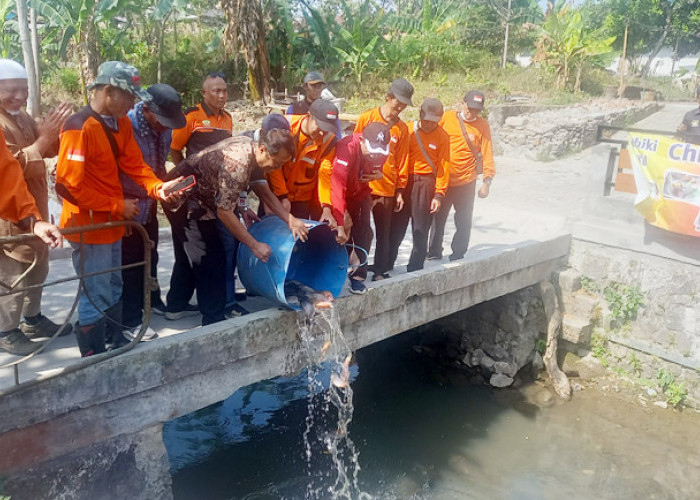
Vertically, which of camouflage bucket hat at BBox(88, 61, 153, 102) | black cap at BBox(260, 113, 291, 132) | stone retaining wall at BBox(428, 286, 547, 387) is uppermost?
camouflage bucket hat at BBox(88, 61, 153, 102)

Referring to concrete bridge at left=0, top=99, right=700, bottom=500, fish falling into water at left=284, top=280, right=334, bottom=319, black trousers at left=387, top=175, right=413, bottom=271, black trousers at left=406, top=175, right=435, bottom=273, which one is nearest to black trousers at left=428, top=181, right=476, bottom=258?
concrete bridge at left=0, top=99, right=700, bottom=500

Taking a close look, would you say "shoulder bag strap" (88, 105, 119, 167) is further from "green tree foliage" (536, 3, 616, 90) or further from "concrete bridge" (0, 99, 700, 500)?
"green tree foliage" (536, 3, 616, 90)

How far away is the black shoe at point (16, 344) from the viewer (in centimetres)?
360

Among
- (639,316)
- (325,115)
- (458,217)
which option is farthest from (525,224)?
(325,115)

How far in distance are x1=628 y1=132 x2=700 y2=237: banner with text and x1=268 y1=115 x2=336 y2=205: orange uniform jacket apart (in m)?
4.35

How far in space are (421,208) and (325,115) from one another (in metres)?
1.81

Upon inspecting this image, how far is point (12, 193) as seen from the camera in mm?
2934

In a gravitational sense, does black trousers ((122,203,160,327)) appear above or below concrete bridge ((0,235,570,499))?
above

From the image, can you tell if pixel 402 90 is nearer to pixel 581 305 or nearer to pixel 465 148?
pixel 465 148

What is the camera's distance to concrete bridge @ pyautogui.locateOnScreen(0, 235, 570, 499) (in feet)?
10.5

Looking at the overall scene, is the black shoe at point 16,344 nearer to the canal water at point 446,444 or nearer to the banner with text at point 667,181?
the canal water at point 446,444

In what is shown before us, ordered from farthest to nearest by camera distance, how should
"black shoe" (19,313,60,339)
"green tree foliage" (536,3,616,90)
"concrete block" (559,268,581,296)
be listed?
"green tree foliage" (536,3,616,90) → "concrete block" (559,268,581,296) → "black shoe" (19,313,60,339)

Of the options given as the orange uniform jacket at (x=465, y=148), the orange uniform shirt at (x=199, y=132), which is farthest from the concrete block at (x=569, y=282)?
the orange uniform shirt at (x=199, y=132)

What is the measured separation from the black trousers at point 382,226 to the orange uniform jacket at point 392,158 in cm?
7
